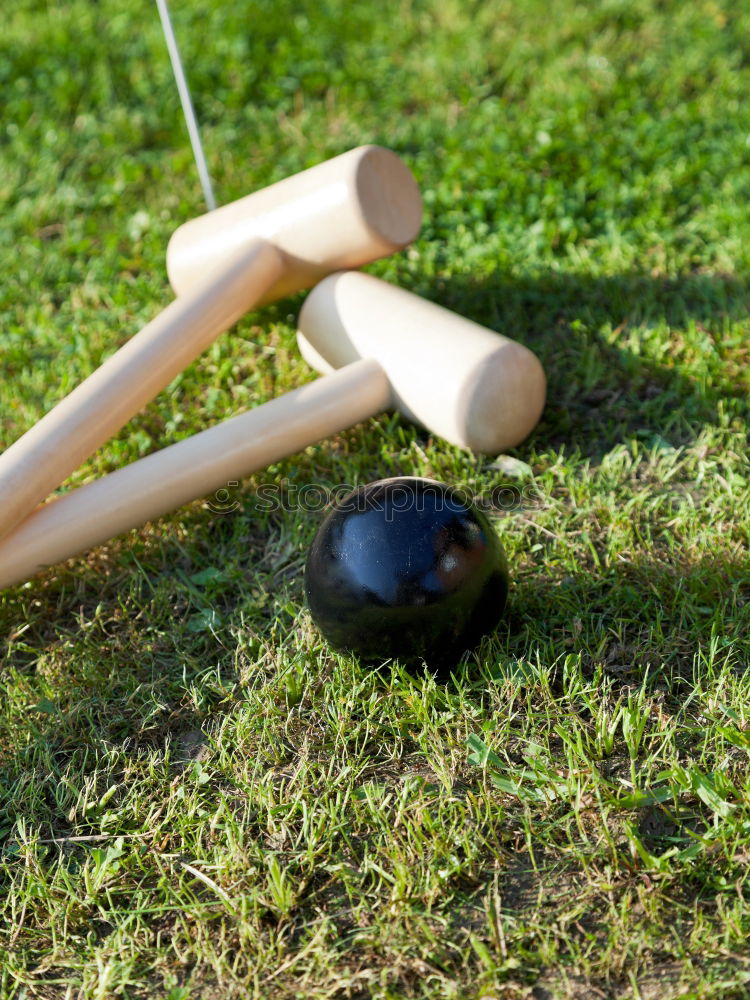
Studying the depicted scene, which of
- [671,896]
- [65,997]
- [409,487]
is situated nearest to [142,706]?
[65,997]

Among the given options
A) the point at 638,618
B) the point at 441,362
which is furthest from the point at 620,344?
the point at 638,618

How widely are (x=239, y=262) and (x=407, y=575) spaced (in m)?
1.76

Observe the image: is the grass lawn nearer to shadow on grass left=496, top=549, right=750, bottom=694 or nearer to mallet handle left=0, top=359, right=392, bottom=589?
shadow on grass left=496, top=549, right=750, bottom=694

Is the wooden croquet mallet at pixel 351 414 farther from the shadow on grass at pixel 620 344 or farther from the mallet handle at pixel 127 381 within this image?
the shadow on grass at pixel 620 344

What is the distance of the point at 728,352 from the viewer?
369 cm

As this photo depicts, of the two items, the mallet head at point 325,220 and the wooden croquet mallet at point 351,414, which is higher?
the mallet head at point 325,220

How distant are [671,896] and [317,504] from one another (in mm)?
1692

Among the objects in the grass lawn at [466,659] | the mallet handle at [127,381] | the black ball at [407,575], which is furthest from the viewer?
the mallet handle at [127,381]

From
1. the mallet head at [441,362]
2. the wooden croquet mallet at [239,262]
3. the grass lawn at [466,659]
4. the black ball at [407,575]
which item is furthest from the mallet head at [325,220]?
the black ball at [407,575]

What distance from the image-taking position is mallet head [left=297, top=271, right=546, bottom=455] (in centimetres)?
320

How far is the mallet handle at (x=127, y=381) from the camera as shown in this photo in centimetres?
297

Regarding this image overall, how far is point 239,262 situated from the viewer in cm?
370

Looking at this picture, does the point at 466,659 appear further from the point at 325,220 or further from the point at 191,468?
the point at 325,220

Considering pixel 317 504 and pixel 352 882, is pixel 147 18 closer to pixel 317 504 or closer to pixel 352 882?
pixel 317 504
